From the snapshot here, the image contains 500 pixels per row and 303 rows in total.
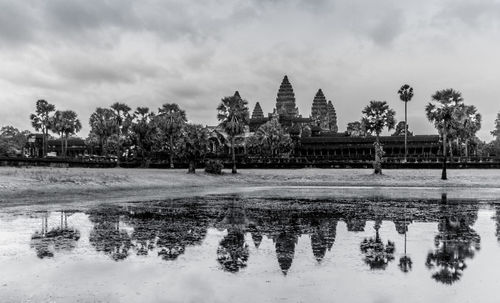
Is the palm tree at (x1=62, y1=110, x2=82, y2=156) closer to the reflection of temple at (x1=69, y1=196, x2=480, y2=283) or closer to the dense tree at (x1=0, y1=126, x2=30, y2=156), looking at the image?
the dense tree at (x1=0, y1=126, x2=30, y2=156)

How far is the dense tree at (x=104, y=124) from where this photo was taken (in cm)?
9088

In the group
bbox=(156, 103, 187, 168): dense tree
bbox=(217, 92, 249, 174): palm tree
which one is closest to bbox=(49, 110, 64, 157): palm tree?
bbox=(156, 103, 187, 168): dense tree

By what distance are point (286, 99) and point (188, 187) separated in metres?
123

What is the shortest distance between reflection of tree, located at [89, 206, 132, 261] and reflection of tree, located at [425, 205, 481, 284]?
6.20m

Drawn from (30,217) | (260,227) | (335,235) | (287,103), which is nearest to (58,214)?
(30,217)

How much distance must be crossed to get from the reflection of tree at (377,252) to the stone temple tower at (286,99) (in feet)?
477

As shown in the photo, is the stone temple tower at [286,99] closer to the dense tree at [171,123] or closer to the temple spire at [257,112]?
the temple spire at [257,112]

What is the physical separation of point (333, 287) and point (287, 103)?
153822mm

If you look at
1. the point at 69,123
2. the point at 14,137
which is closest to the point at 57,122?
the point at 69,123

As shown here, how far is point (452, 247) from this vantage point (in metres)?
12.2

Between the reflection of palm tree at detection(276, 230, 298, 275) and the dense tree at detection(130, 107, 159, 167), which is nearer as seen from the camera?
the reflection of palm tree at detection(276, 230, 298, 275)

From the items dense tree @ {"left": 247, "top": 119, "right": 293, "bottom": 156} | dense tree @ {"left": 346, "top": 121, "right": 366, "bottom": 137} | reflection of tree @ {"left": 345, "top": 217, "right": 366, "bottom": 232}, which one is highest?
dense tree @ {"left": 346, "top": 121, "right": 366, "bottom": 137}

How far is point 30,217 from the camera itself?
1794cm

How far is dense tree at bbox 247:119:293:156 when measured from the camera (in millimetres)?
97062
